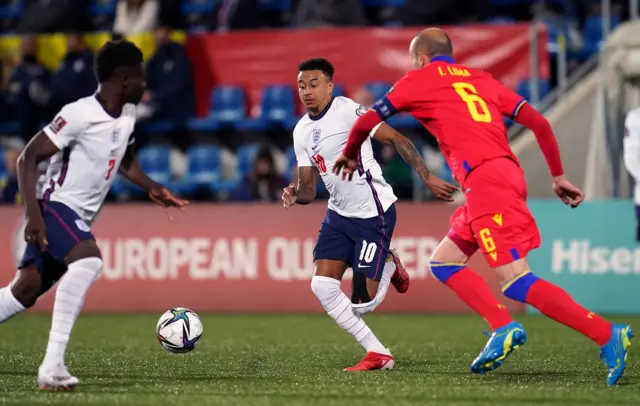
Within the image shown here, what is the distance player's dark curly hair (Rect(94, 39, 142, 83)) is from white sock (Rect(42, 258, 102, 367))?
1113mm

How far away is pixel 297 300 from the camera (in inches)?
542

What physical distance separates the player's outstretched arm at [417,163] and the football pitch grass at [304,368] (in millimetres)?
1160

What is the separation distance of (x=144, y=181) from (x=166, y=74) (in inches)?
353

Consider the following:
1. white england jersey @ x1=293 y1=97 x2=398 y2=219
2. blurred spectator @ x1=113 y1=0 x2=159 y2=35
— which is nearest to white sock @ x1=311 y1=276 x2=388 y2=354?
white england jersey @ x1=293 y1=97 x2=398 y2=219

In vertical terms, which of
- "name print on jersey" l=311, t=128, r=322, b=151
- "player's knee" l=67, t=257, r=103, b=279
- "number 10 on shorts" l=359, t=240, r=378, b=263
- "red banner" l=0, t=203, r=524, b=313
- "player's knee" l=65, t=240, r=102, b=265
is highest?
"name print on jersey" l=311, t=128, r=322, b=151

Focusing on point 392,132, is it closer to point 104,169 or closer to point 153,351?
point 104,169

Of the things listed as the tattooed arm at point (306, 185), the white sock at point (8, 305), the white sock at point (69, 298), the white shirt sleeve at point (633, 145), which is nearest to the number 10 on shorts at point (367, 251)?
the tattooed arm at point (306, 185)

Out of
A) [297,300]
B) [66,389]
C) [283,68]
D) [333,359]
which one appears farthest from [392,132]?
[283,68]

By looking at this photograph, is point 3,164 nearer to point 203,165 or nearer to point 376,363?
point 203,165

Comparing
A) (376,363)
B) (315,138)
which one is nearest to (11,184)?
(315,138)

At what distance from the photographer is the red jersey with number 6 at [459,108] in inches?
263

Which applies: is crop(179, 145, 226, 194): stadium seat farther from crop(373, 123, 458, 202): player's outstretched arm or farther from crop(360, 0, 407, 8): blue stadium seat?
crop(373, 123, 458, 202): player's outstretched arm

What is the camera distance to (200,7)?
1767 centimetres

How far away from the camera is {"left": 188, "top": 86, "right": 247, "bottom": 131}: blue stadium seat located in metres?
16.1
